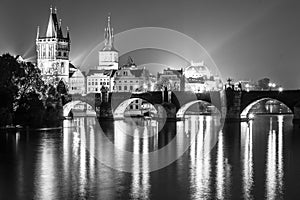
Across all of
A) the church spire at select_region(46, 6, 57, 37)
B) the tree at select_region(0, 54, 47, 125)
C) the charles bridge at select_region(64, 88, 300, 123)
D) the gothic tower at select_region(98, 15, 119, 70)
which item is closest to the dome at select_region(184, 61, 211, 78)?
the gothic tower at select_region(98, 15, 119, 70)

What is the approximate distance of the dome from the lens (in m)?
167

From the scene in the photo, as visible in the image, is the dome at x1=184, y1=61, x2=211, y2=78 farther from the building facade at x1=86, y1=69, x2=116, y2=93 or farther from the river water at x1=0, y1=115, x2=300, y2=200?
the river water at x1=0, y1=115, x2=300, y2=200

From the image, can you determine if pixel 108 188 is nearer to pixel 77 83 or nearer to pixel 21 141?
pixel 21 141

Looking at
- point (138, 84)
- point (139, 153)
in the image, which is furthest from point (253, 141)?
point (138, 84)

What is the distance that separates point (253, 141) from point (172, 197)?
70.3 feet

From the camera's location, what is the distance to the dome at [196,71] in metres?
167

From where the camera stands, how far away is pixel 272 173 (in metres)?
25.7

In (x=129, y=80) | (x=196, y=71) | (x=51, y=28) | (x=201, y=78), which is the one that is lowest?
(x=129, y=80)

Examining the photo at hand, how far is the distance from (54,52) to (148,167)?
94894 mm

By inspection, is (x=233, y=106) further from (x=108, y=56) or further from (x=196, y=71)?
(x=196, y=71)

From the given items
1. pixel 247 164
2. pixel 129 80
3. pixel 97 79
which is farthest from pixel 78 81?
pixel 247 164

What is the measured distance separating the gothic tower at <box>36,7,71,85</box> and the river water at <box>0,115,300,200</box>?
75447 mm

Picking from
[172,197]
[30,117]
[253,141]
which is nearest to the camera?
[172,197]

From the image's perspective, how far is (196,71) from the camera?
16950 cm
